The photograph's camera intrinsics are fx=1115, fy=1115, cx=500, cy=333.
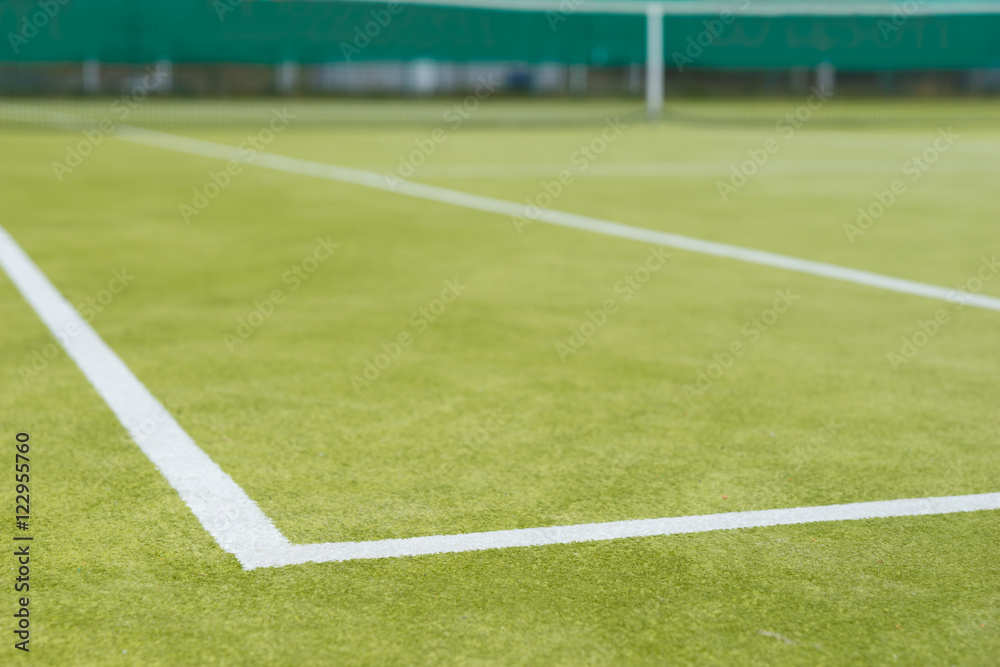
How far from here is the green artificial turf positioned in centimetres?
252

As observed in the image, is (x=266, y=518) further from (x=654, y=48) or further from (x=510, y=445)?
(x=654, y=48)

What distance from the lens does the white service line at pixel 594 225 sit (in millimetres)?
6375

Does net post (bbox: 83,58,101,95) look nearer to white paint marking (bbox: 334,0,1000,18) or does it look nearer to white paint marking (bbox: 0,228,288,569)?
white paint marking (bbox: 334,0,1000,18)

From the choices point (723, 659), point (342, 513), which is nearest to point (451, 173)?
point (342, 513)

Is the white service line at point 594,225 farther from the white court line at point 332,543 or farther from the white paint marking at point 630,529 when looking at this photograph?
the white court line at point 332,543

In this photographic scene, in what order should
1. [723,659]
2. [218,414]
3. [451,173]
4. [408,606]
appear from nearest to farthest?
[723,659] < [408,606] < [218,414] < [451,173]

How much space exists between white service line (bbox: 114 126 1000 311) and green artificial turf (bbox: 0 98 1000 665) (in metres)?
0.21

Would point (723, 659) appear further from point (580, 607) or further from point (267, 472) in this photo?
point (267, 472)

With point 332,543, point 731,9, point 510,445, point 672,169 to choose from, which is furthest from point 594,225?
point 731,9

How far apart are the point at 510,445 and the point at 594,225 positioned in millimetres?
5087

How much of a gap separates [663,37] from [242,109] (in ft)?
30.0

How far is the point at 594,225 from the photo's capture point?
8609 millimetres

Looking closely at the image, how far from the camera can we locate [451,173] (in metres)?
12.1

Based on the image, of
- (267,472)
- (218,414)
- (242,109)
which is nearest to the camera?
(267,472)
